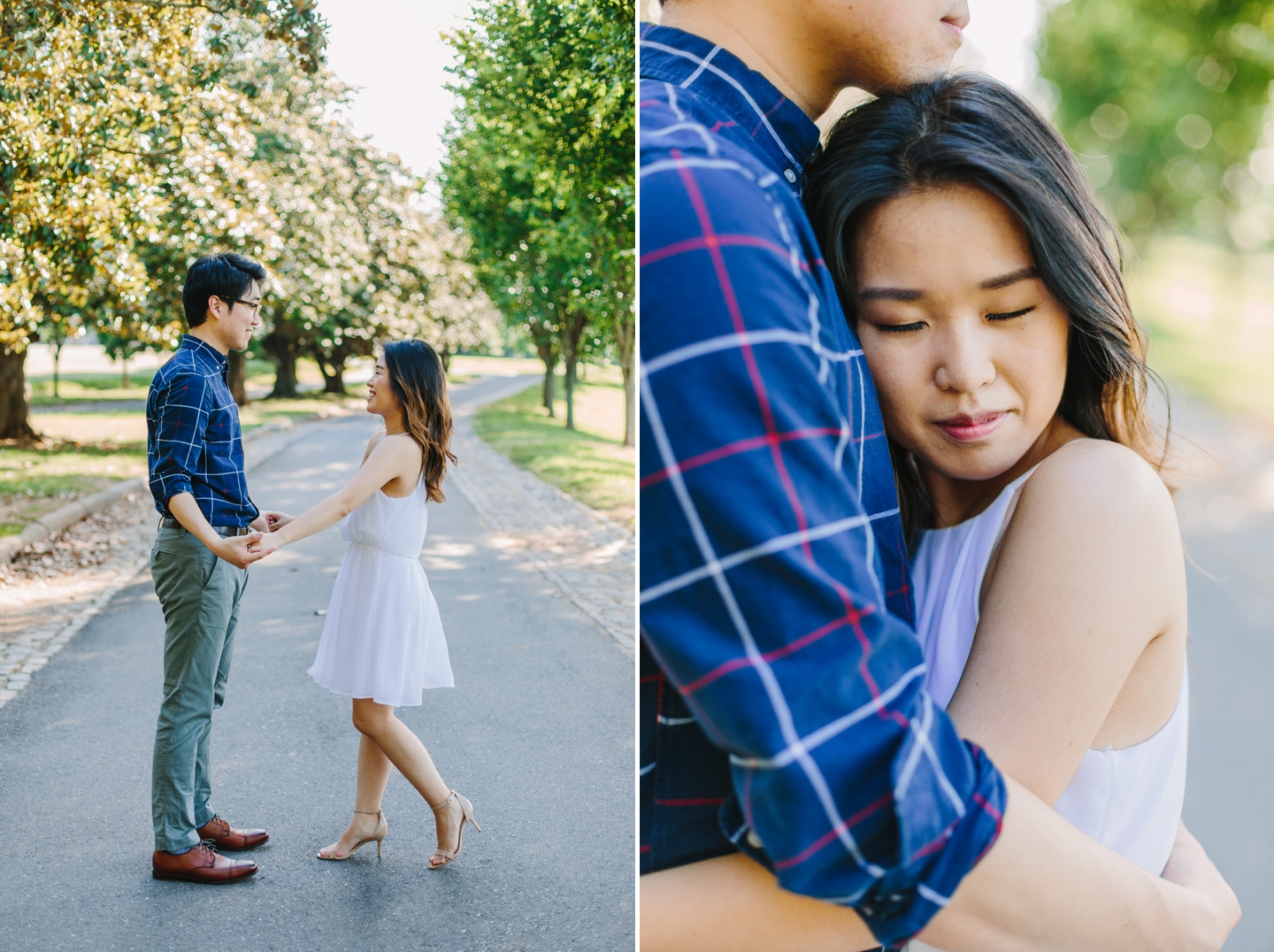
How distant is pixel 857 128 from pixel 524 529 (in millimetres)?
4864

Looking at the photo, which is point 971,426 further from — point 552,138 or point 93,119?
point 93,119

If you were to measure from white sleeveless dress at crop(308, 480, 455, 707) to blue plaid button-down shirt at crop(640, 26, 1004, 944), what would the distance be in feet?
6.56

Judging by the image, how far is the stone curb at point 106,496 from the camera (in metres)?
2.98

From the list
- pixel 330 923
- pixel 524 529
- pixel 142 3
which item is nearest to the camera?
pixel 330 923

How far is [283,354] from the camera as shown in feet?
16.9

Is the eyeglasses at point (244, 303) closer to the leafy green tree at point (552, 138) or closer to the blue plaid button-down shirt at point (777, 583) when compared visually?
the leafy green tree at point (552, 138)

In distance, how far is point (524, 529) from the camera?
5.62m

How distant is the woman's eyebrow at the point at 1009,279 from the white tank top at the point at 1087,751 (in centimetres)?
17

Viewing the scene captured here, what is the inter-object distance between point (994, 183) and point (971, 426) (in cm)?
20

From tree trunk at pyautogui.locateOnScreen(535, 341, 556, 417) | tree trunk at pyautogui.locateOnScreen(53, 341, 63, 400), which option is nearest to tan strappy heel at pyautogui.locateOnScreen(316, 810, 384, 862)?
tree trunk at pyautogui.locateOnScreen(53, 341, 63, 400)

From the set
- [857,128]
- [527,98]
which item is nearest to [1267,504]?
[527,98]

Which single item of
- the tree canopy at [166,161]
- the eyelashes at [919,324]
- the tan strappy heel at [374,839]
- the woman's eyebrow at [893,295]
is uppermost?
the tree canopy at [166,161]

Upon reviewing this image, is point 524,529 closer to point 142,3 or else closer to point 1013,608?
point 142,3

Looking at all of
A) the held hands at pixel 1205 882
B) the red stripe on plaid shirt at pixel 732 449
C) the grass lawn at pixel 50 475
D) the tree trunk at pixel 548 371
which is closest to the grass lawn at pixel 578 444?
the tree trunk at pixel 548 371
